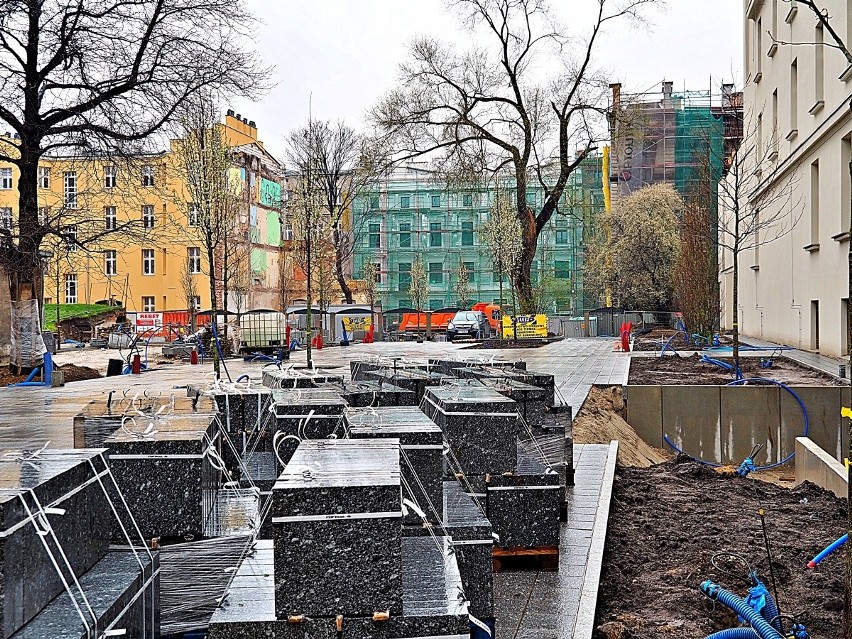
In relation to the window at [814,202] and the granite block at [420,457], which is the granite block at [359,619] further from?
the window at [814,202]

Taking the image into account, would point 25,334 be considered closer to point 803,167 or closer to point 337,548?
point 803,167

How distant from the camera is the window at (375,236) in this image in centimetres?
7531

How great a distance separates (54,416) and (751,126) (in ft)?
92.2

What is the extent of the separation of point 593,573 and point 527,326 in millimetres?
34105

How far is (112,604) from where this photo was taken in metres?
3.12

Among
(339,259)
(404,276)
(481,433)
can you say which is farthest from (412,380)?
(404,276)

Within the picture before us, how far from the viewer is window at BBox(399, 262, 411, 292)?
248 ft

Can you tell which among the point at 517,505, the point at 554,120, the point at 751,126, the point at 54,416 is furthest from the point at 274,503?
the point at 554,120

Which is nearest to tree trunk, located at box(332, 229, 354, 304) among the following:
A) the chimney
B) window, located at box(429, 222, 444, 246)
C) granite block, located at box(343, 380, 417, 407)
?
window, located at box(429, 222, 444, 246)

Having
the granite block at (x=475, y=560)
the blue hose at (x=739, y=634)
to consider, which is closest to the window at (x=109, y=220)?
the granite block at (x=475, y=560)

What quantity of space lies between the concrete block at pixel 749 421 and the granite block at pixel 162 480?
482 inches

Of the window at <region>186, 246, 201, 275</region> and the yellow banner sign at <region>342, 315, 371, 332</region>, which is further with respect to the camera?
the window at <region>186, 246, 201, 275</region>

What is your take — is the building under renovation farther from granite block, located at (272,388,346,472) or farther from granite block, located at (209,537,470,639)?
granite block, located at (209,537,470,639)

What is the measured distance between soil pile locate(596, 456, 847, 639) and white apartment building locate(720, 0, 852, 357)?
9.36 metres
